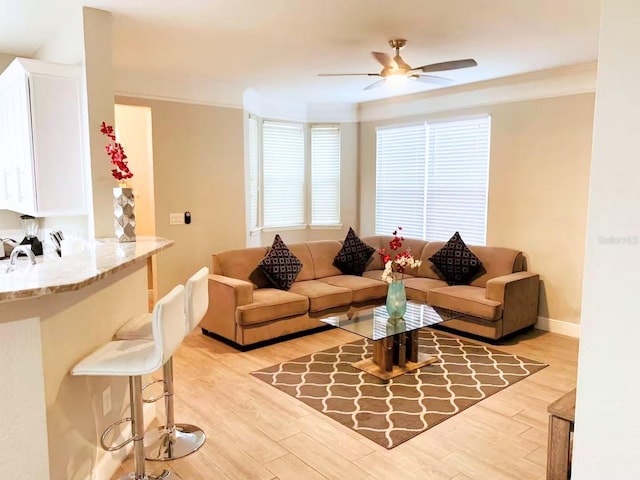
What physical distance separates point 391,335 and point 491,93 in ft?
11.2

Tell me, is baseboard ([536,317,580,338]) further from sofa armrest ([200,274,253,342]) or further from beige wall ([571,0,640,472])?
beige wall ([571,0,640,472])

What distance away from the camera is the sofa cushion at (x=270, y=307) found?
169 inches

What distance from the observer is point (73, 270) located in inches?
78.7

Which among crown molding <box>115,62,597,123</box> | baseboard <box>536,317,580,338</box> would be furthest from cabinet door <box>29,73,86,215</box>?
baseboard <box>536,317,580,338</box>

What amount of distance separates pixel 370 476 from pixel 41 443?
1.63 meters

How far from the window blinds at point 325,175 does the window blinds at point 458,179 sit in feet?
4.97

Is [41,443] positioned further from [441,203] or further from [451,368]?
[441,203]

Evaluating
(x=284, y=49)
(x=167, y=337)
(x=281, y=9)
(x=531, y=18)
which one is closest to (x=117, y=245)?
(x=167, y=337)

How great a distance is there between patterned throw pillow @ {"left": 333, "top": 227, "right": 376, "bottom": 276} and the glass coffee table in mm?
1562

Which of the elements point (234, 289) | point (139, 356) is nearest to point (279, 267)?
point (234, 289)

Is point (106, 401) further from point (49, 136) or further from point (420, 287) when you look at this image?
Answer: point (420, 287)

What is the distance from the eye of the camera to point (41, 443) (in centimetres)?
189

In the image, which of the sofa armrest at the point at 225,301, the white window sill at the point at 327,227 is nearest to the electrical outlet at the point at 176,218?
the sofa armrest at the point at 225,301

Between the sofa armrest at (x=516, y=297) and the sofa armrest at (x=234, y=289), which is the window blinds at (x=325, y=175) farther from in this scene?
the sofa armrest at (x=516, y=297)
